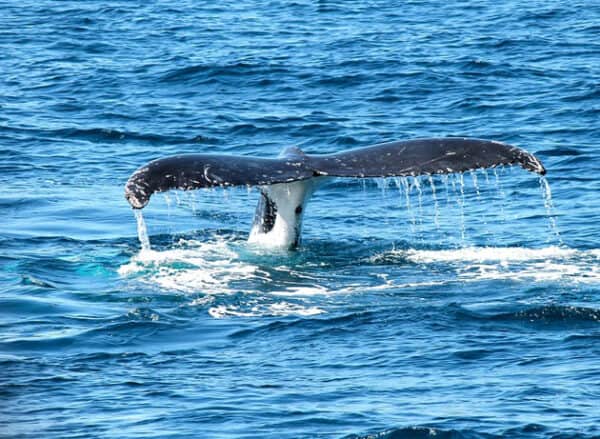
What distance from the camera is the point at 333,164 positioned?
11484 mm

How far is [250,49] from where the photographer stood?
27141mm

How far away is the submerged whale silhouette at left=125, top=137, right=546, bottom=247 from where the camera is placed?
35.3 ft

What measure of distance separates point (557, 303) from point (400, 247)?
309 centimetres

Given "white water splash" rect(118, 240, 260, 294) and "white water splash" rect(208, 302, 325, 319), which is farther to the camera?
"white water splash" rect(118, 240, 260, 294)

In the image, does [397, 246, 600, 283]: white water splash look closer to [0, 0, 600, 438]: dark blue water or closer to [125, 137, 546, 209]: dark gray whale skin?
[0, 0, 600, 438]: dark blue water

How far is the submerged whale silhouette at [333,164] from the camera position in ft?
35.3

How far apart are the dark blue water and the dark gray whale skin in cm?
100

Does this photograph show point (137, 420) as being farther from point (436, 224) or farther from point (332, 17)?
point (332, 17)

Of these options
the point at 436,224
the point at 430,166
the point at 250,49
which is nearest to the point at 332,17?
the point at 250,49

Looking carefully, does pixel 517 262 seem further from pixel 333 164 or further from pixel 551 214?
pixel 551 214

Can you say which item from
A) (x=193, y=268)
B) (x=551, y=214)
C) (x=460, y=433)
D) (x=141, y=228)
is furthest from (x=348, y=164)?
(x=551, y=214)

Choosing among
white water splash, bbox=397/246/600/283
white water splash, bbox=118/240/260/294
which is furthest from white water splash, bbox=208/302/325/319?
white water splash, bbox=397/246/600/283

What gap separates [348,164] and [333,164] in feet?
0.40

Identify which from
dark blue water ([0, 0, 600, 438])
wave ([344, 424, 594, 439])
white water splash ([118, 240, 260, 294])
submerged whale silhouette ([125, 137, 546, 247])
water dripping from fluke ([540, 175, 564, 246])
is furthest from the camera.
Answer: water dripping from fluke ([540, 175, 564, 246])
